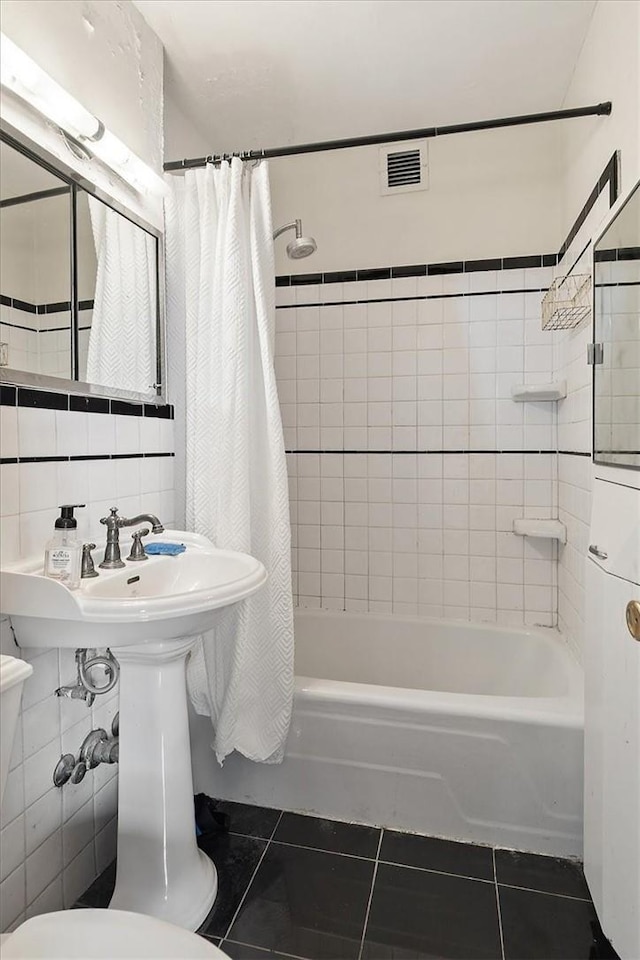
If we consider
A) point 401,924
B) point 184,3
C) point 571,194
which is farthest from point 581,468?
point 184,3

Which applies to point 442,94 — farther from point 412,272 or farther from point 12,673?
point 12,673

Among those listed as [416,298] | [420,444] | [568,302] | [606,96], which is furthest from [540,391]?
[606,96]

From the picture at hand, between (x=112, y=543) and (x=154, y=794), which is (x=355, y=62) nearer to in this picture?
(x=112, y=543)

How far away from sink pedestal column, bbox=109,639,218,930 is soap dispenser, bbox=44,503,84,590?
269 mm

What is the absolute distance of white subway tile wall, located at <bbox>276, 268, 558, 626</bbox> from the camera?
2275mm

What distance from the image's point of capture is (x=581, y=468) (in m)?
1.84

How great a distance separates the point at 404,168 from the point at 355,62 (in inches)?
23.1

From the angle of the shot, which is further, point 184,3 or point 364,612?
point 364,612

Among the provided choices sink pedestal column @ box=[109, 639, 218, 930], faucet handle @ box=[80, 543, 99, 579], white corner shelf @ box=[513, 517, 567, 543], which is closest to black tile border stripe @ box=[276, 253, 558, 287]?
white corner shelf @ box=[513, 517, 567, 543]

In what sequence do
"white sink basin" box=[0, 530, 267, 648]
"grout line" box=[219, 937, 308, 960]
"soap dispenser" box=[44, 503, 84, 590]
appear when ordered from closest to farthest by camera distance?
"white sink basin" box=[0, 530, 267, 648] → "soap dispenser" box=[44, 503, 84, 590] → "grout line" box=[219, 937, 308, 960]

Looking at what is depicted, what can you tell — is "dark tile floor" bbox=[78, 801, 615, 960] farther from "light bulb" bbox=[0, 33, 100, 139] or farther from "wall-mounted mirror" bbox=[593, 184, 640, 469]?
"light bulb" bbox=[0, 33, 100, 139]

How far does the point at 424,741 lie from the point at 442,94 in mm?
2233

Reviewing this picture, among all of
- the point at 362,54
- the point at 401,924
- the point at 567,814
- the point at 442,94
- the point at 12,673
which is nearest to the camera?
the point at 12,673

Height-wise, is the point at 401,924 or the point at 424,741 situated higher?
the point at 424,741
